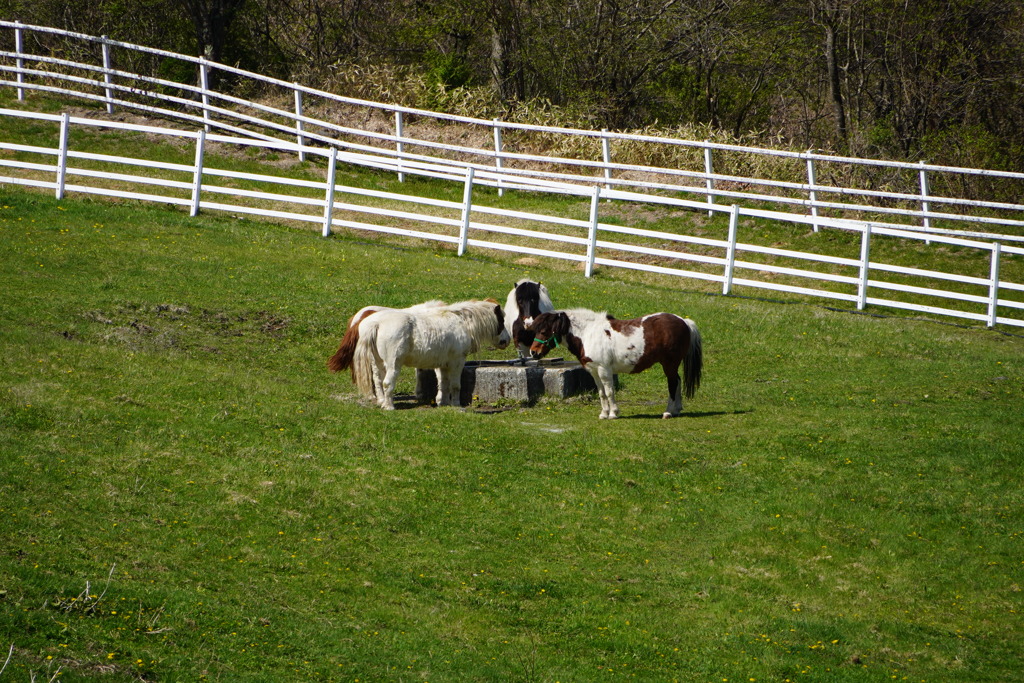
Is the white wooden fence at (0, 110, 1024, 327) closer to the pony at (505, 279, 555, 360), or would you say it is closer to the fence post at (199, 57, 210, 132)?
the fence post at (199, 57, 210, 132)

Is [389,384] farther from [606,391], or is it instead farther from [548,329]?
[606,391]

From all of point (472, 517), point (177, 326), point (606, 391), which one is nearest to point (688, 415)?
point (606, 391)

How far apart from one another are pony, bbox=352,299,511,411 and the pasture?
68 centimetres

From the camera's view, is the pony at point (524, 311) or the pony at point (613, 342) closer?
the pony at point (613, 342)

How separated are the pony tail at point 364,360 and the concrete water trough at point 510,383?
91 cm

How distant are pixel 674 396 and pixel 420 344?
3.10 metres

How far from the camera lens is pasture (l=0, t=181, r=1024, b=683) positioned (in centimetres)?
796

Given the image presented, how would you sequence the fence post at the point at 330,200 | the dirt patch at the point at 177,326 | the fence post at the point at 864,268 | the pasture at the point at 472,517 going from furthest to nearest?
the fence post at the point at 330,200
the fence post at the point at 864,268
the dirt patch at the point at 177,326
the pasture at the point at 472,517

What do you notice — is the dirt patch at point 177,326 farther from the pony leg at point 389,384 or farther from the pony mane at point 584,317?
the pony mane at point 584,317

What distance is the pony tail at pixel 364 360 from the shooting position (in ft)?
43.5

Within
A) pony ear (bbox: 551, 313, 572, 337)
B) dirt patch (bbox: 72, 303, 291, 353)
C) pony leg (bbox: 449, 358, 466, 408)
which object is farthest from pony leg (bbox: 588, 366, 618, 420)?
dirt patch (bbox: 72, 303, 291, 353)

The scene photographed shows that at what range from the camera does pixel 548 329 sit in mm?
13461

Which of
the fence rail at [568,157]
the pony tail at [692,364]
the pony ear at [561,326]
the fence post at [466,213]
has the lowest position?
the pony tail at [692,364]

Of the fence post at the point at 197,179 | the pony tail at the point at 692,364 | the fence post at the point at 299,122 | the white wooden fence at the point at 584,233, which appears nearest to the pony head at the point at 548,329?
the pony tail at the point at 692,364
